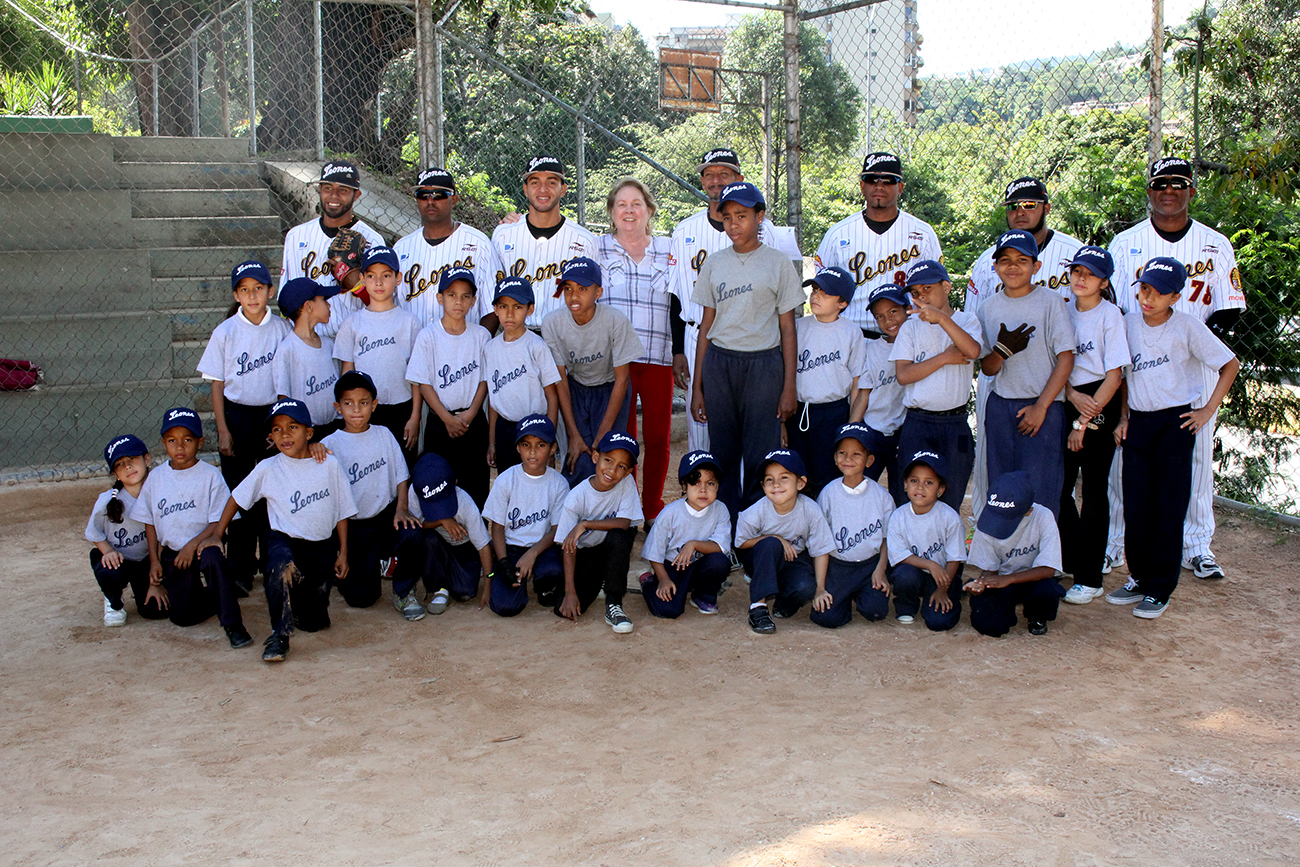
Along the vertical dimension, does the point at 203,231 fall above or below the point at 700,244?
above

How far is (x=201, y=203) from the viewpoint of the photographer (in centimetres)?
864

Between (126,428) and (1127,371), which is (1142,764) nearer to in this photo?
(1127,371)

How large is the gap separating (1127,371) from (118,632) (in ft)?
14.7

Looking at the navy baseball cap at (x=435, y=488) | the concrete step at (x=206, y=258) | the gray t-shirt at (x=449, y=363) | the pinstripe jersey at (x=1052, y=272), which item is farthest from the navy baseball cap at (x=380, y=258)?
the concrete step at (x=206, y=258)

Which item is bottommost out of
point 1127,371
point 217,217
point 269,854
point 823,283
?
point 269,854

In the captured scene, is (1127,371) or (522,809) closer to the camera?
(522,809)

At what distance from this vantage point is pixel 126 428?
7.19 metres

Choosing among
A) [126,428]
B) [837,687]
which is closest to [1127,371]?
[837,687]

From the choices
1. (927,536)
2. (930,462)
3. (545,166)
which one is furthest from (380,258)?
(927,536)

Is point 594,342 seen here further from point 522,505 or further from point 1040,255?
point 1040,255

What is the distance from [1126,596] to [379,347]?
359 cm

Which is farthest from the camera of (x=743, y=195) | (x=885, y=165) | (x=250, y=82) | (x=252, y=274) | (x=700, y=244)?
(x=250, y=82)

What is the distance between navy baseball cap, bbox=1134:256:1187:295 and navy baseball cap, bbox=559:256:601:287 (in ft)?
7.89

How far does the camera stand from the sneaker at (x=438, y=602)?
4.67 meters
